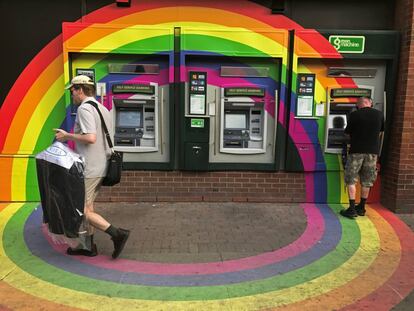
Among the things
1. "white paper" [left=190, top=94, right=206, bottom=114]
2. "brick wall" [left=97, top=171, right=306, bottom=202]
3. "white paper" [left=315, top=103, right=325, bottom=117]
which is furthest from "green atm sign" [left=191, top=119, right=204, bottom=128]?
"white paper" [left=315, top=103, right=325, bottom=117]

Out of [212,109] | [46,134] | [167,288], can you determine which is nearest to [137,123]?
[212,109]

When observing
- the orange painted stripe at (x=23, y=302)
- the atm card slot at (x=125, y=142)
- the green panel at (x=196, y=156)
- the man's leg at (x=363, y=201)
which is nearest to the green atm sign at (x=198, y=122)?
the green panel at (x=196, y=156)

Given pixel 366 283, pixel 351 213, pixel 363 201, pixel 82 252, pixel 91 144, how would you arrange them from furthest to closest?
pixel 363 201 < pixel 351 213 < pixel 82 252 < pixel 91 144 < pixel 366 283

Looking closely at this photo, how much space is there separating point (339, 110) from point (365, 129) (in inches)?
23.7

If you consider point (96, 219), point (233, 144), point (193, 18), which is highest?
point (193, 18)

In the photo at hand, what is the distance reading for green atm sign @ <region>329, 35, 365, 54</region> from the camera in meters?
5.82

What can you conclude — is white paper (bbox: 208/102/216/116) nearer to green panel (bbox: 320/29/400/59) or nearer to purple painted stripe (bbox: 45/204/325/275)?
green panel (bbox: 320/29/400/59)

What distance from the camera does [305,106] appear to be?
19.6 ft

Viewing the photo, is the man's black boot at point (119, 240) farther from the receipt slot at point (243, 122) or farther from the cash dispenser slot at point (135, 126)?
the receipt slot at point (243, 122)

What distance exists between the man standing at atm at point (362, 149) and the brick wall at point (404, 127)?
330 millimetres

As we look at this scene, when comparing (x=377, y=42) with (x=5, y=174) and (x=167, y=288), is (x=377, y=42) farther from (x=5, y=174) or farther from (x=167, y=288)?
(x=5, y=174)

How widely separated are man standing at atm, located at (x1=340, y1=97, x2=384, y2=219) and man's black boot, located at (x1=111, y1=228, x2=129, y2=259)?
3022 millimetres

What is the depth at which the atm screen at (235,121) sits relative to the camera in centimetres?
598

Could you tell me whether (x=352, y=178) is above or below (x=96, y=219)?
above
